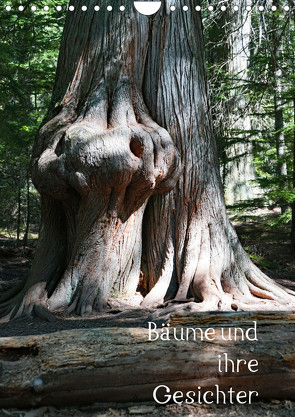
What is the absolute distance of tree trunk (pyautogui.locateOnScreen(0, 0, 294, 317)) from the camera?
5.37 m

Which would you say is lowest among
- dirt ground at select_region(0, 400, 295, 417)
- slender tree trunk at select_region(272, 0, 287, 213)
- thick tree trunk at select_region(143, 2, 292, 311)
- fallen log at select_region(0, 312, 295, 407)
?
dirt ground at select_region(0, 400, 295, 417)

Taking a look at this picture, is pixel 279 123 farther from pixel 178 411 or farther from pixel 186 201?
pixel 178 411

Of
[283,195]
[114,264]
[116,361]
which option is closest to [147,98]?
[114,264]

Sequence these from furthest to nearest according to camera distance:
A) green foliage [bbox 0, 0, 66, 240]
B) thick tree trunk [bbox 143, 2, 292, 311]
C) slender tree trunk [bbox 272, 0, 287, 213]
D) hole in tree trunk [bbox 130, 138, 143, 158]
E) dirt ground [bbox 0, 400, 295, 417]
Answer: green foliage [bbox 0, 0, 66, 240] → slender tree trunk [bbox 272, 0, 287, 213] → thick tree trunk [bbox 143, 2, 292, 311] → hole in tree trunk [bbox 130, 138, 143, 158] → dirt ground [bbox 0, 400, 295, 417]

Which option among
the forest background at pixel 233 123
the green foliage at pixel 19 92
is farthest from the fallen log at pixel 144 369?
the green foliage at pixel 19 92

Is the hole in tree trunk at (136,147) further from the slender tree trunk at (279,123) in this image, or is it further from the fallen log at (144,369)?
the slender tree trunk at (279,123)

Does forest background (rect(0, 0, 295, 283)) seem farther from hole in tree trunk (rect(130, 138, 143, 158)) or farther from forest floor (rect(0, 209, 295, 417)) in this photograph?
hole in tree trunk (rect(130, 138, 143, 158))

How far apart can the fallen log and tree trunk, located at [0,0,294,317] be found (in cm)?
219

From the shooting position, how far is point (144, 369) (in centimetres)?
284

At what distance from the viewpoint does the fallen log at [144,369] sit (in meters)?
2.80

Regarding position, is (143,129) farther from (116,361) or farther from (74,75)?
(116,361)

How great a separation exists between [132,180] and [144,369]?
2.88 meters

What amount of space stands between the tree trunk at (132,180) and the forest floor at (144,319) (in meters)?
0.46

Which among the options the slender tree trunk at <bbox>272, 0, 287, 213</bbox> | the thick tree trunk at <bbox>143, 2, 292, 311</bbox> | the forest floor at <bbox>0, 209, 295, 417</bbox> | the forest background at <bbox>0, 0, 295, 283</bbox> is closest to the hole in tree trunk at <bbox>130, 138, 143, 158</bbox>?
the thick tree trunk at <bbox>143, 2, 292, 311</bbox>
